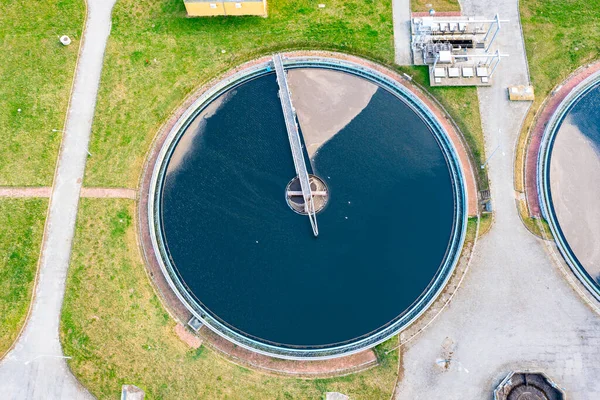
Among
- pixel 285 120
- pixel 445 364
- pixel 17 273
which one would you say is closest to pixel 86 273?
pixel 17 273

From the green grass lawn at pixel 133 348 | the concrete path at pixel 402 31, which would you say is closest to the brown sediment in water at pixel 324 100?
the concrete path at pixel 402 31

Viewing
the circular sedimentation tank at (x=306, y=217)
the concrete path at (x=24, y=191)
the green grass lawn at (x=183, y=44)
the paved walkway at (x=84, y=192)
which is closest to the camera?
the circular sedimentation tank at (x=306, y=217)

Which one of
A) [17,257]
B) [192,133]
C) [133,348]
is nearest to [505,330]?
[133,348]

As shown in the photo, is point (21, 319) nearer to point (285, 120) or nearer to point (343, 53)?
point (285, 120)

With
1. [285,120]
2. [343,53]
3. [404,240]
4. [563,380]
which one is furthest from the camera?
[343,53]

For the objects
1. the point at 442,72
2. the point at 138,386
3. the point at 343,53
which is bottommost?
the point at 138,386

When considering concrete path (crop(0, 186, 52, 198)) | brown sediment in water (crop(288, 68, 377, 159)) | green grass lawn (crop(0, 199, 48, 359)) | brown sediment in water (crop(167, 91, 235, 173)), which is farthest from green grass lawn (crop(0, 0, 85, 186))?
brown sediment in water (crop(288, 68, 377, 159))

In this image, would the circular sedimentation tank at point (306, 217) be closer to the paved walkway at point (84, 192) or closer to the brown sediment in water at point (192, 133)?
the brown sediment in water at point (192, 133)
